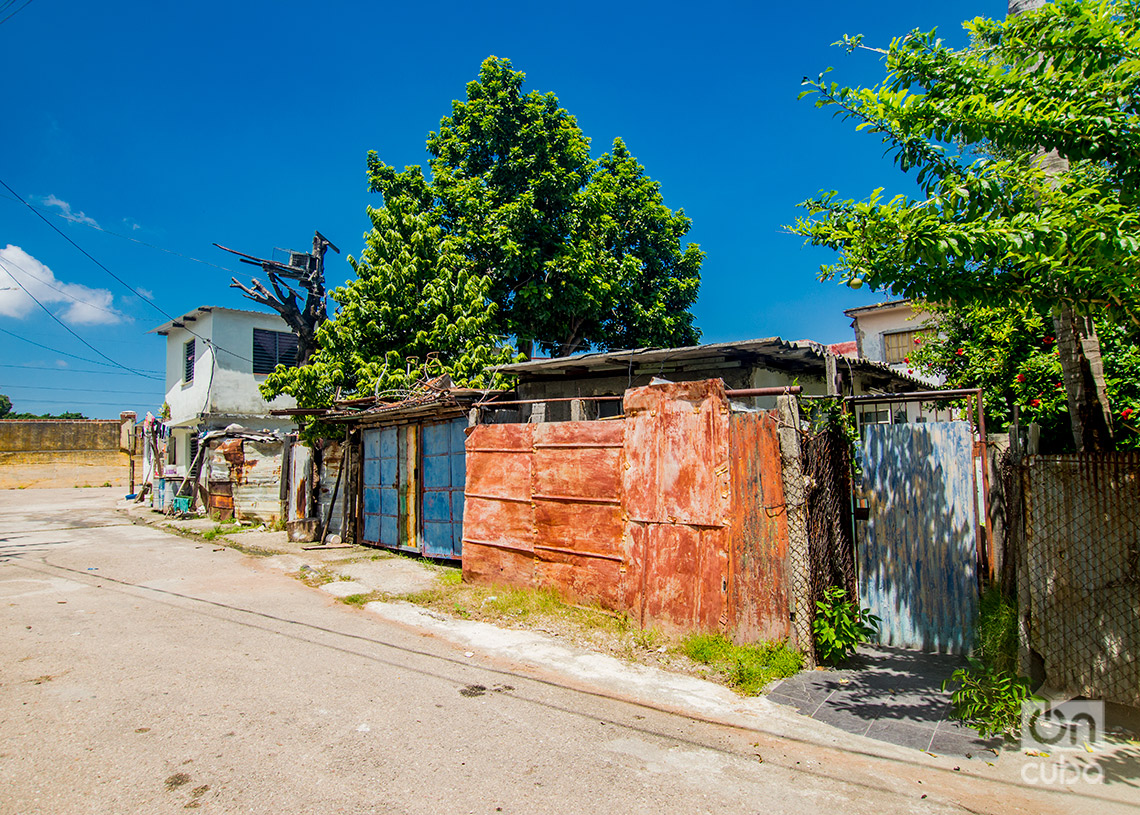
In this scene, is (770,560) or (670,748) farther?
(770,560)

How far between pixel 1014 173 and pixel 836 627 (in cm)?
367

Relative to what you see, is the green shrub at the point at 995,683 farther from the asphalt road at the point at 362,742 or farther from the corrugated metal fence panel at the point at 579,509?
the corrugated metal fence panel at the point at 579,509

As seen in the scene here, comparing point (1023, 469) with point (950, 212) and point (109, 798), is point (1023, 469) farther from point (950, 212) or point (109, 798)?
point (109, 798)

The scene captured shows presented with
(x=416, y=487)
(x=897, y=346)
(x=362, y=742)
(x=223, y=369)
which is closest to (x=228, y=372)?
(x=223, y=369)

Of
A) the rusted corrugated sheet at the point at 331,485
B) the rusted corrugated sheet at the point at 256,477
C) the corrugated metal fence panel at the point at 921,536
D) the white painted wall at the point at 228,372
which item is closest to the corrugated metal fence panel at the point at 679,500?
the corrugated metal fence panel at the point at 921,536

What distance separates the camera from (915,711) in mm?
4516

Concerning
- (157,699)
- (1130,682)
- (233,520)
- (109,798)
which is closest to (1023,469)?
(1130,682)

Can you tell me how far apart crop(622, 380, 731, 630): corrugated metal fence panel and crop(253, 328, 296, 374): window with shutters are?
72.0 feet

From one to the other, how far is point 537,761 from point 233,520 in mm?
16820

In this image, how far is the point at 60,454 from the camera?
35812 millimetres

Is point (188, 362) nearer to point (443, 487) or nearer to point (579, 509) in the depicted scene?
point (443, 487)

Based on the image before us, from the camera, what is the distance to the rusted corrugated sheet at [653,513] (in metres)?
5.55

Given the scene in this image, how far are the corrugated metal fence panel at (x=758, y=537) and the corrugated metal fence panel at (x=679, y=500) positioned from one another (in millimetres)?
A: 108

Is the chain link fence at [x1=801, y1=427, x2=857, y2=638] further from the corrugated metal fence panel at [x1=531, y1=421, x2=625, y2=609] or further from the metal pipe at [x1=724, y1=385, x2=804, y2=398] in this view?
the corrugated metal fence panel at [x1=531, y1=421, x2=625, y2=609]
